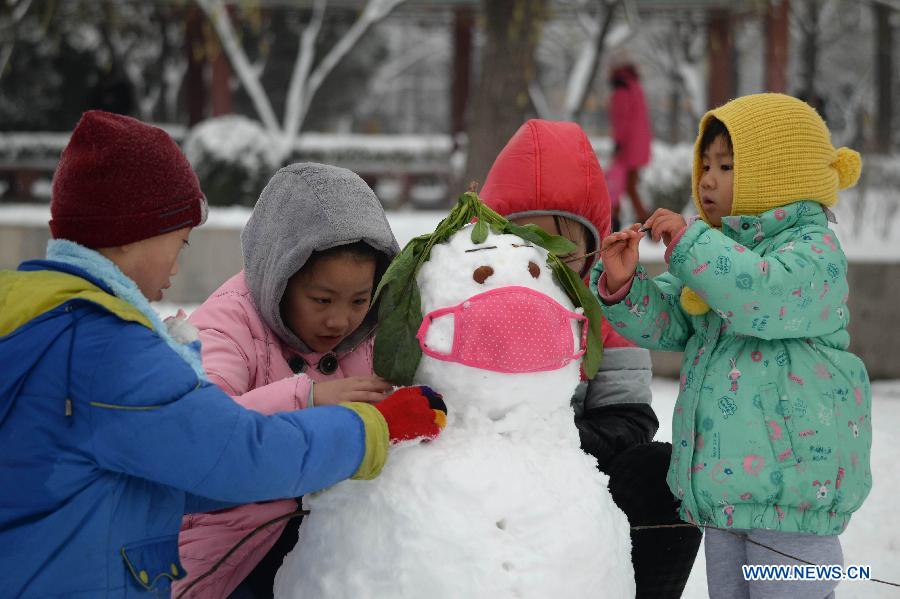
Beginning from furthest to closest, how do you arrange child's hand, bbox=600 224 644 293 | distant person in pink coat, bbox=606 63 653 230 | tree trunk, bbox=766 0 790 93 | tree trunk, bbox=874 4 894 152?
1. tree trunk, bbox=874 4 894 152
2. tree trunk, bbox=766 0 790 93
3. distant person in pink coat, bbox=606 63 653 230
4. child's hand, bbox=600 224 644 293

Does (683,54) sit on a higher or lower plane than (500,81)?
lower

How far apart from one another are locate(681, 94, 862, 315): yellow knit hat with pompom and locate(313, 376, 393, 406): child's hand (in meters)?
0.76

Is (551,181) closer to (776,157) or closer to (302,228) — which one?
(776,157)

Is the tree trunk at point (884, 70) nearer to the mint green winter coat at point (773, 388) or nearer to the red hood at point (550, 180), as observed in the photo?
the red hood at point (550, 180)

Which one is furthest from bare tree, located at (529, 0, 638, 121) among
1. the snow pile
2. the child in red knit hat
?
the child in red knit hat

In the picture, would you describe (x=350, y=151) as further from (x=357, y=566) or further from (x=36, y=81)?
(x=357, y=566)

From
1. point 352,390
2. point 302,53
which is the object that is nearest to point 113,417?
point 352,390

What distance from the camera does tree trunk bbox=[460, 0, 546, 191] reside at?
6.96 meters

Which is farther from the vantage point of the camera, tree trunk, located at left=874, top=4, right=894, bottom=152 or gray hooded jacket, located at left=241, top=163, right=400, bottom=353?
tree trunk, located at left=874, top=4, right=894, bottom=152

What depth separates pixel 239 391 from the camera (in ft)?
6.82

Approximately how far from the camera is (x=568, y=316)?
192cm

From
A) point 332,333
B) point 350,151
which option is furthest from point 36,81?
point 332,333

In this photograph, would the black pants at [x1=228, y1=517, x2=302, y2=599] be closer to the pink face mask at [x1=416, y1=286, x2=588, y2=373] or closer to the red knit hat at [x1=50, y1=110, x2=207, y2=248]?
the pink face mask at [x1=416, y1=286, x2=588, y2=373]

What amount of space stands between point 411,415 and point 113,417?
52cm
